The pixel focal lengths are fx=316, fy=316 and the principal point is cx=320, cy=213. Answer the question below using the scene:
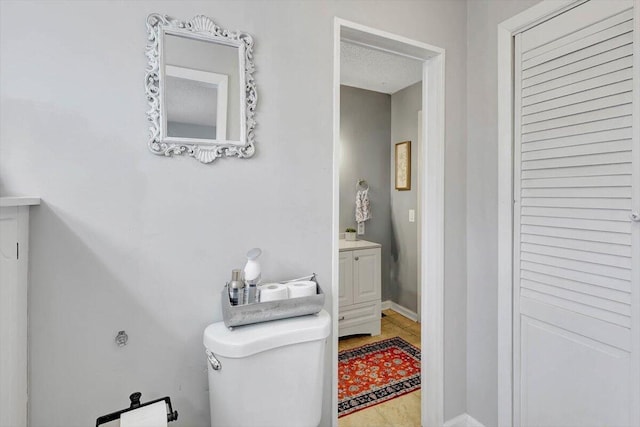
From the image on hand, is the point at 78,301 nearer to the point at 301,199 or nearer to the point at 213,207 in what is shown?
the point at 213,207

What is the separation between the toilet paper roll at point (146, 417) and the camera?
2.60 ft

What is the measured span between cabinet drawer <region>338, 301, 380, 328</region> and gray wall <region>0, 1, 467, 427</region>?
4.69 feet

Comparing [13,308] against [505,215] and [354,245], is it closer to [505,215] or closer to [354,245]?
[505,215]

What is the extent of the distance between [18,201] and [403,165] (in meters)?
3.13

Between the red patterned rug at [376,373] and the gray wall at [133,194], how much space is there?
2.52 ft

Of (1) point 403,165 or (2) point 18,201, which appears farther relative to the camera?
(1) point 403,165

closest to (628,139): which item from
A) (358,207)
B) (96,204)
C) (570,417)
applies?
(570,417)

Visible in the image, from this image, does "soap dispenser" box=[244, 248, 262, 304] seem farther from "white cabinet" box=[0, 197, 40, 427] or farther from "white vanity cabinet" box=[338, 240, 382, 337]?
"white vanity cabinet" box=[338, 240, 382, 337]

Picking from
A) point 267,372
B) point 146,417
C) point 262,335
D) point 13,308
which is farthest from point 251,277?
point 13,308

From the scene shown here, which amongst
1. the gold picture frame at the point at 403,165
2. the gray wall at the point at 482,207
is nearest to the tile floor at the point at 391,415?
the gray wall at the point at 482,207

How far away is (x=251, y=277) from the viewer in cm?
110

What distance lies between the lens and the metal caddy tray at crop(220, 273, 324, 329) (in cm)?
104

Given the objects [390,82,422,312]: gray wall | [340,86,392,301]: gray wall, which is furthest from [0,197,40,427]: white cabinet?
[390,82,422,312]: gray wall

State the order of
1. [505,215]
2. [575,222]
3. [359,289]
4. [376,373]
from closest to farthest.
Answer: [575,222]
[505,215]
[376,373]
[359,289]
